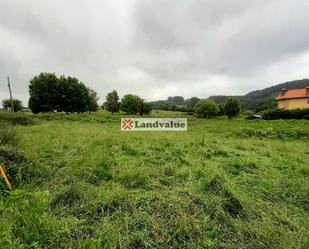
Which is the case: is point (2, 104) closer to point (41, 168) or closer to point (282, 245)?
point (41, 168)

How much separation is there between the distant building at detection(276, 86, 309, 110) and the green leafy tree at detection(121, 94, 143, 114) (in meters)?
28.2

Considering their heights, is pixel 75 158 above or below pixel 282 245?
above

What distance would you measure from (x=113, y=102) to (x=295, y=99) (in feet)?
113

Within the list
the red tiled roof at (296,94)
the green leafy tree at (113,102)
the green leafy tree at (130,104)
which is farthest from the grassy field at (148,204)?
the red tiled roof at (296,94)

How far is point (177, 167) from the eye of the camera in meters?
5.34

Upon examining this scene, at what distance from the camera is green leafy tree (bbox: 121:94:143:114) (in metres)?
46.1

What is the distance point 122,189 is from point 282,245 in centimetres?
232

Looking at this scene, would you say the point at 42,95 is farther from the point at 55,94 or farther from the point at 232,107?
the point at 232,107

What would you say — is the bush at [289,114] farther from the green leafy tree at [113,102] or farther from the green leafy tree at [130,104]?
the green leafy tree at [113,102]

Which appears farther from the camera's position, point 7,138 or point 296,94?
point 296,94

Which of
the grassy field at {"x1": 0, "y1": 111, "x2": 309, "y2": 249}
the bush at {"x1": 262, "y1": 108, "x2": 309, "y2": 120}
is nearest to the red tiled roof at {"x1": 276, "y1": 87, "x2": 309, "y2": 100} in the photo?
the bush at {"x1": 262, "y1": 108, "x2": 309, "y2": 120}

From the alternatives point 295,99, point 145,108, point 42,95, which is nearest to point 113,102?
point 145,108

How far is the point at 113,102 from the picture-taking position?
46.5 meters

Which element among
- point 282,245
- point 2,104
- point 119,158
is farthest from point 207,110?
point 2,104
